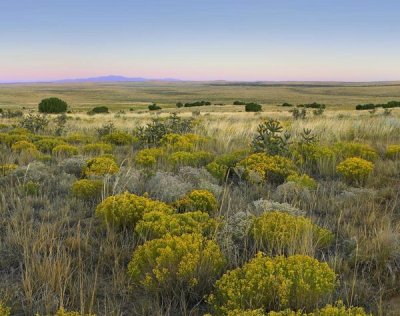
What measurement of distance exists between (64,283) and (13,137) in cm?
835

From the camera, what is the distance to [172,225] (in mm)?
3844

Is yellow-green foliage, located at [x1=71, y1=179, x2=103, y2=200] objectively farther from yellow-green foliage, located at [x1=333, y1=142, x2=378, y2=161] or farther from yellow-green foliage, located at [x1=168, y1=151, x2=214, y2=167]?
yellow-green foliage, located at [x1=333, y1=142, x2=378, y2=161]

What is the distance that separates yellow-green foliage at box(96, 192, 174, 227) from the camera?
4312 mm

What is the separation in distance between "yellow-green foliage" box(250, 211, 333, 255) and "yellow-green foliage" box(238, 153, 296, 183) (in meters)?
2.33

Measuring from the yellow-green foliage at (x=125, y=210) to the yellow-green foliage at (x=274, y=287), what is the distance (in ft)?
5.43

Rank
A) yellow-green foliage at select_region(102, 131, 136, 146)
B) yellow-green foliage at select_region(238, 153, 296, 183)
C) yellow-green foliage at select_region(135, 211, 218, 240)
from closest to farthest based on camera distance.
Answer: yellow-green foliage at select_region(135, 211, 218, 240), yellow-green foliage at select_region(238, 153, 296, 183), yellow-green foliage at select_region(102, 131, 136, 146)

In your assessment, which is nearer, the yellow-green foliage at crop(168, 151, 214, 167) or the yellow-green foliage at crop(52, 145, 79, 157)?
the yellow-green foliage at crop(168, 151, 214, 167)

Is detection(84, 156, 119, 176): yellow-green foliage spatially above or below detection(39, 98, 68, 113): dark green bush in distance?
above

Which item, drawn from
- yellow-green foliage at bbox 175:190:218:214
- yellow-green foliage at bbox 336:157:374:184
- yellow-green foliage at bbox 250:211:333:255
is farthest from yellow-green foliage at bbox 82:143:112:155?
yellow-green foliage at bbox 250:211:333:255

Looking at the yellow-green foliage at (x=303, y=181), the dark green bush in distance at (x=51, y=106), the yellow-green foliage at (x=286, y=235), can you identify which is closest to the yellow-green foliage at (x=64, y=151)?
the yellow-green foliage at (x=303, y=181)

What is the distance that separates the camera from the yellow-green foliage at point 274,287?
2.68 metres

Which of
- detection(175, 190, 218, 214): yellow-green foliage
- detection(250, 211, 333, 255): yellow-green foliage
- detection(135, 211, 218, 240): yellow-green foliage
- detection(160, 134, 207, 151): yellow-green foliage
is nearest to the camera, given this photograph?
detection(250, 211, 333, 255): yellow-green foliage

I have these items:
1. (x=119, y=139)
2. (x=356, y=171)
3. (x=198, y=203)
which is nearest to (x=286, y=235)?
(x=198, y=203)

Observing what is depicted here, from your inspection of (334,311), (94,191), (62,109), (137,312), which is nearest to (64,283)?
(137,312)
